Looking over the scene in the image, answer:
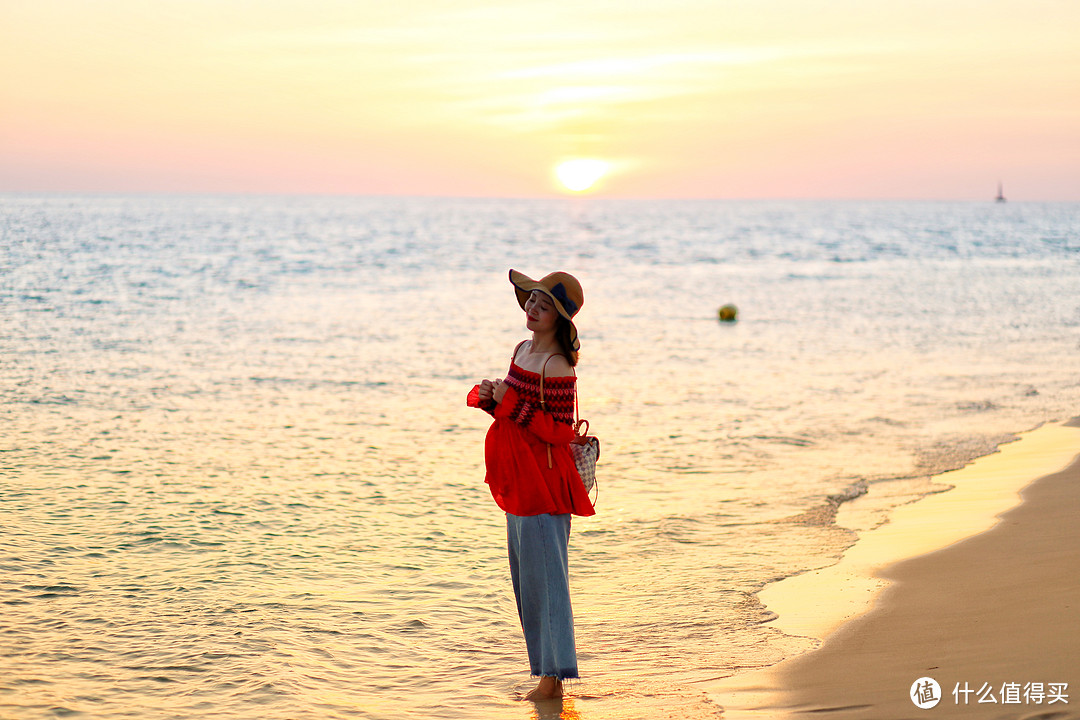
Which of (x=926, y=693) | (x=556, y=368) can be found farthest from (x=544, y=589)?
(x=926, y=693)

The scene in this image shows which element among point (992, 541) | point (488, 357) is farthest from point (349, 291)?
point (992, 541)

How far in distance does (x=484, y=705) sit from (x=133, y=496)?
5.06 meters

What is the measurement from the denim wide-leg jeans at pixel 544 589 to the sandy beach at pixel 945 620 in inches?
32.2

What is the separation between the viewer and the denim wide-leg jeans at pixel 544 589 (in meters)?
4.48

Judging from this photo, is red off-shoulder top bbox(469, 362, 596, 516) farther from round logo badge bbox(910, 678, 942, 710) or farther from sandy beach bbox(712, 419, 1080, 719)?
round logo badge bbox(910, 678, 942, 710)

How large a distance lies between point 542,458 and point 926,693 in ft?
6.73

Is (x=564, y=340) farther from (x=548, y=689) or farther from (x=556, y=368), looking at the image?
(x=548, y=689)

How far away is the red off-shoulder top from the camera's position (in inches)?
170

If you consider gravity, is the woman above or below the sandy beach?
above

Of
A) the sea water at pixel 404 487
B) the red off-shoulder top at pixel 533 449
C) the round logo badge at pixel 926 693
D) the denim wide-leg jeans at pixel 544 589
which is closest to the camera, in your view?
the round logo badge at pixel 926 693

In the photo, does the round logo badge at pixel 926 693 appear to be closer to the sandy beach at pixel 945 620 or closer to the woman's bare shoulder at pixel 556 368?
the sandy beach at pixel 945 620

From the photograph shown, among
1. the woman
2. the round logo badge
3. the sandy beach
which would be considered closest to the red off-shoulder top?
the woman

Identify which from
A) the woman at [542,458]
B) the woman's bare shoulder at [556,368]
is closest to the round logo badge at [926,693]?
the woman at [542,458]

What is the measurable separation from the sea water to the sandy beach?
0.31 m
